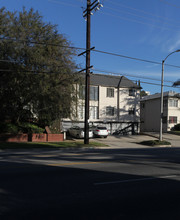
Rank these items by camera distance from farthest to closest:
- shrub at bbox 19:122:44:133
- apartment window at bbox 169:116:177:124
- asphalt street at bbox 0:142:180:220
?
apartment window at bbox 169:116:177:124 → shrub at bbox 19:122:44:133 → asphalt street at bbox 0:142:180:220

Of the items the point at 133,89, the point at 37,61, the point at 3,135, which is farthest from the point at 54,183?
the point at 133,89

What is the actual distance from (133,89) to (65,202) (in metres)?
36.4

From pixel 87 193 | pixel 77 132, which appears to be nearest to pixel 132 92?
pixel 77 132

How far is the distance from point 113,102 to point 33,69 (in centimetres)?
1993

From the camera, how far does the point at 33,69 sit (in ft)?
69.9

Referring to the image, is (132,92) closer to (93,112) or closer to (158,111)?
(93,112)

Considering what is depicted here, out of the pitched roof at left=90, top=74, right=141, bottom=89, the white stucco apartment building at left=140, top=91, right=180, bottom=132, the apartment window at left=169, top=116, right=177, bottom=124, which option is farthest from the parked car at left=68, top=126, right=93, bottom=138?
the apartment window at left=169, top=116, right=177, bottom=124

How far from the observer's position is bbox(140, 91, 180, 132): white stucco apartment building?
43.4 metres

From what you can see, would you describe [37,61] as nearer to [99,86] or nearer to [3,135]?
[3,135]

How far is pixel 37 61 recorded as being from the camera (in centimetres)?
2048

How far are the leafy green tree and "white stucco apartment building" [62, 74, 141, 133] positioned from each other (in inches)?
550

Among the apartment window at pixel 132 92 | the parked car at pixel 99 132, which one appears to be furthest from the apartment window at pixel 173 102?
the parked car at pixel 99 132

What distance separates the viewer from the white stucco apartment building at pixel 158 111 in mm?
43375

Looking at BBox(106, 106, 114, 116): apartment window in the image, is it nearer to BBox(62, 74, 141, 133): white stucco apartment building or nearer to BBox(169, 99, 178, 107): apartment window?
BBox(62, 74, 141, 133): white stucco apartment building
